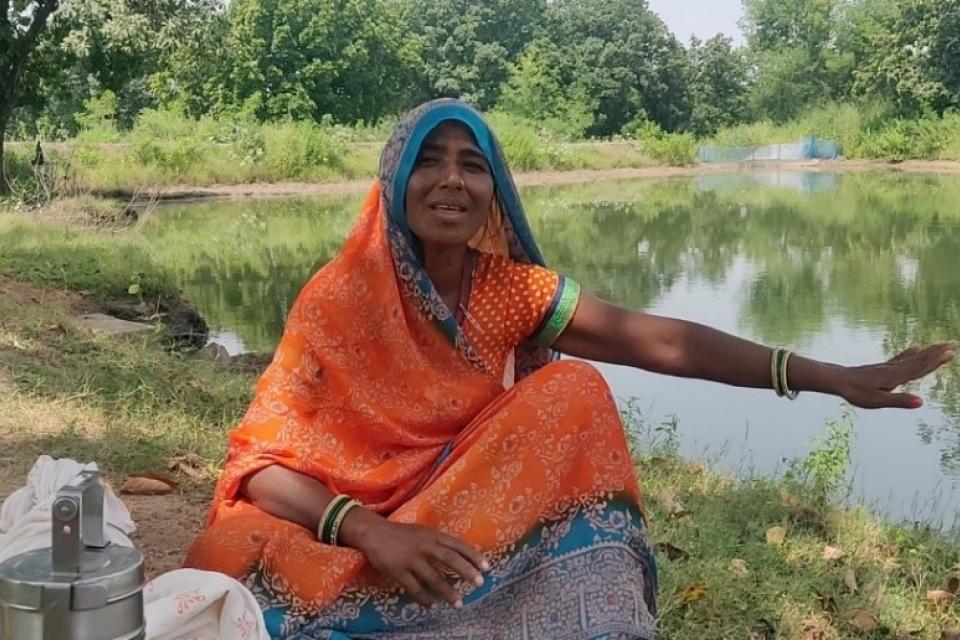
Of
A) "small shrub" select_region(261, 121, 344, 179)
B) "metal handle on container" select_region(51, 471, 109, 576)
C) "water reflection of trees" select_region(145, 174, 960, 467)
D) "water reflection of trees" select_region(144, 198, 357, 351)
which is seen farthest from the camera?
"small shrub" select_region(261, 121, 344, 179)

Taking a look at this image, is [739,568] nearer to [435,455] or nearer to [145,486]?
[435,455]

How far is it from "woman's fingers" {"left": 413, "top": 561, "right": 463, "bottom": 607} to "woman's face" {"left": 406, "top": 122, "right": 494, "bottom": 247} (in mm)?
555

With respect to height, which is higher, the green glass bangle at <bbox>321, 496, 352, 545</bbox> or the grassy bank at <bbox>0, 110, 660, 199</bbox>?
the green glass bangle at <bbox>321, 496, 352, 545</bbox>

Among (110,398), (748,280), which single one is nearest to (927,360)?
(110,398)

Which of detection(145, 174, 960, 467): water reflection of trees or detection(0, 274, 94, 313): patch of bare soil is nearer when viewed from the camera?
detection(0, 274, 94, 313): patch of bare soil

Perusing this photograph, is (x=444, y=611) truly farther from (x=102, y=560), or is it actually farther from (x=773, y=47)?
(x=773, y=47)

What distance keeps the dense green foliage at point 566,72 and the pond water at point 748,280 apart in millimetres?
5976

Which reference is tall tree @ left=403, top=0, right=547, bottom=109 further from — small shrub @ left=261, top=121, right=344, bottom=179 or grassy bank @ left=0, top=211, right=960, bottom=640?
grassy bank @ left=0, top=211, right=960, bottom=640

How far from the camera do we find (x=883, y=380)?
165cm

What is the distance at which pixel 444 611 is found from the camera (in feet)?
4.97

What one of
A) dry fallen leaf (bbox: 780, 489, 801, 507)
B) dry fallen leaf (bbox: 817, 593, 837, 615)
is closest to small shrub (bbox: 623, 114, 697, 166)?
dry fallen leaf (bbox: 780, 489, 801, 507)

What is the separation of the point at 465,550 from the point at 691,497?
149 cm

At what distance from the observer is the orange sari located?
59.7 inches

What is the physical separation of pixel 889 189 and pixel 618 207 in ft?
18.0
